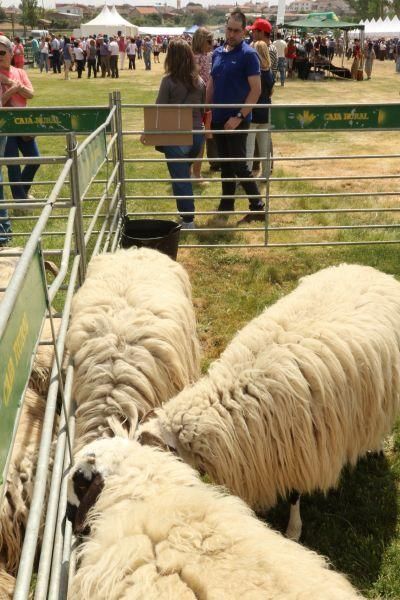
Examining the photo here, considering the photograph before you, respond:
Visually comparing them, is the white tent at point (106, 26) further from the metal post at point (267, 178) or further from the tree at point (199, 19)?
the metal post at point (267, 178)

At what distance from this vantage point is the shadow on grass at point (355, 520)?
105 inches

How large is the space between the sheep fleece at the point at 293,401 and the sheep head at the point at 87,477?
366 mm

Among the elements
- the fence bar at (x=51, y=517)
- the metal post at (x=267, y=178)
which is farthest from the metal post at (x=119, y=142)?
the fence bar at (x=51, y=517)

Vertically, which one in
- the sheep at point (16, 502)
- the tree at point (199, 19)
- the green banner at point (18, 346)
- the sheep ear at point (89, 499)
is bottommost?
the sheep at point (16, 502)

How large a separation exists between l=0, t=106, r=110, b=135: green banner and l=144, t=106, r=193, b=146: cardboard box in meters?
0.46

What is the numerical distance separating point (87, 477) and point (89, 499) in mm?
74

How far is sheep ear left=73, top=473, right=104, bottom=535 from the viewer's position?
198 cm

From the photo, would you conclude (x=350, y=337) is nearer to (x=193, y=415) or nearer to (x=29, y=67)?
(x=193, y=415)

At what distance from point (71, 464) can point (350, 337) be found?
138cm

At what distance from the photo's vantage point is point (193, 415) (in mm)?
2471

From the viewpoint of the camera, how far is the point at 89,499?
1.99 metres

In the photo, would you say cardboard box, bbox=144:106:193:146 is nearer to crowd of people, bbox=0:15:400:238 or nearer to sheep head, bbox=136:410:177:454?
crowd of people, bbox=0:15:400:238

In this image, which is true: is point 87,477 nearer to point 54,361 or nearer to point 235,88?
point 54,361

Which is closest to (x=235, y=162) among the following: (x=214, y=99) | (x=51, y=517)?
(x=214, y=99)
